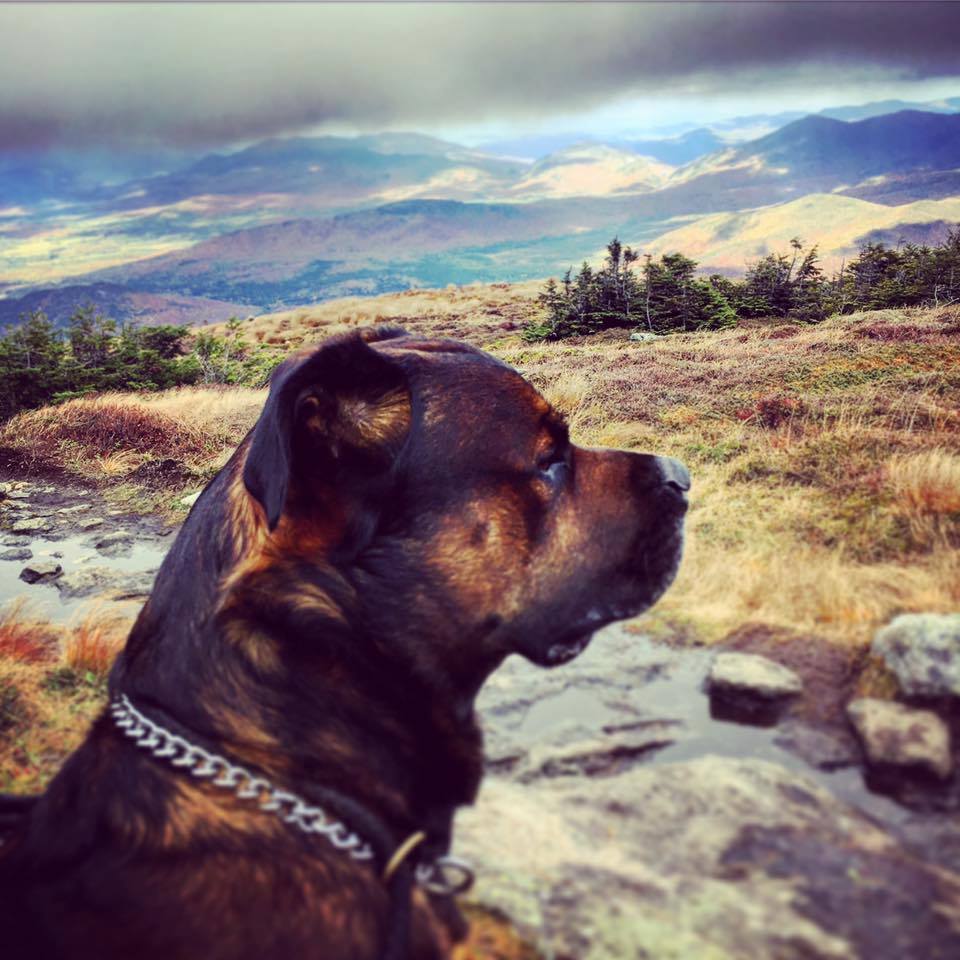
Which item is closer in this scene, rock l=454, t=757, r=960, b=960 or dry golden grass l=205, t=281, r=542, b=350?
rock l=454, t=757, r=960, b=960

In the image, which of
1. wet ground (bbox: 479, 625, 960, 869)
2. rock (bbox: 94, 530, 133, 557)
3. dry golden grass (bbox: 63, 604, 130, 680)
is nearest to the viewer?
wet ground (bbox: 479, 625, 960, 869)

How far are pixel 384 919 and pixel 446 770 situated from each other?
1.79 ft

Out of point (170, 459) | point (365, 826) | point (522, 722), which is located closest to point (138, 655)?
point (365, 826)

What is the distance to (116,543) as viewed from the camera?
6.28m

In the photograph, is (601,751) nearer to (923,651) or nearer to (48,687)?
(923,651)

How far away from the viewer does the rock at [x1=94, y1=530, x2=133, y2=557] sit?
19.9 feet

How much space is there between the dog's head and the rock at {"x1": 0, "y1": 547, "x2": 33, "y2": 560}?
5120 millimetres

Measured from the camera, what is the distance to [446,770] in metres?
2.13

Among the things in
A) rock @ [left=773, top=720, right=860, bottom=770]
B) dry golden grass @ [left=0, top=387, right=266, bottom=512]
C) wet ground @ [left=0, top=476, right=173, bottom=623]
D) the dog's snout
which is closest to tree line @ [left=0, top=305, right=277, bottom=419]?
dry golden grass @ [left=0, top=387, right=266, bottom=512]

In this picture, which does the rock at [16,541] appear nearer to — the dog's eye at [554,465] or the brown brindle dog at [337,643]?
the brown brindle dog at [337,643]

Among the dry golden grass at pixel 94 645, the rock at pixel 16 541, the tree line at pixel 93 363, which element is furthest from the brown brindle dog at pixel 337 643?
the tree line at pixel 93 363

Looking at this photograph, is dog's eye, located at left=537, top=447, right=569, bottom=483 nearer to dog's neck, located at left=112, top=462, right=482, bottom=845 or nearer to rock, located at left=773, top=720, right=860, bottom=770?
dog's neck, located at left=112, top=462, right=482, bottom=845

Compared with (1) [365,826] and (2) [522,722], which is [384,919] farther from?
(2) [522,722]

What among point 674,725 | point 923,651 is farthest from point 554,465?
point 923,651
